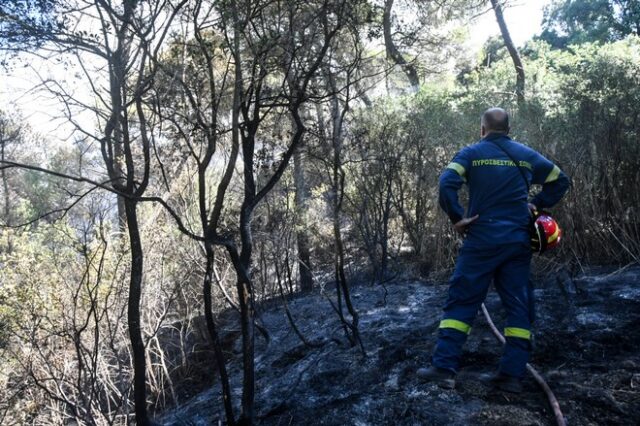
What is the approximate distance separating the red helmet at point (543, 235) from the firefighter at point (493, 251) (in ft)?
0.13

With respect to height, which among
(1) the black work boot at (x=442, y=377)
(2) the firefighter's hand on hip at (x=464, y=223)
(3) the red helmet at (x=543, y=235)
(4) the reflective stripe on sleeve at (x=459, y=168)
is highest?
(4) the reflective stripe on sleeve at (x=459, y=168)

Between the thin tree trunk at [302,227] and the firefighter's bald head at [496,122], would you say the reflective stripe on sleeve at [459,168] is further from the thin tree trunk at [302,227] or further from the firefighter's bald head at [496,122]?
the thin tree trunk at [302,227]

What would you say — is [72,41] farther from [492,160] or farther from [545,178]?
[545,178]

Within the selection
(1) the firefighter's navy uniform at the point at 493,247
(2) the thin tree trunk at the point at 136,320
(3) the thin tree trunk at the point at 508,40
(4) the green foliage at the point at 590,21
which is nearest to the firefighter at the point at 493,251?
(1) the firefighter's navy uniform at the point at 493,247

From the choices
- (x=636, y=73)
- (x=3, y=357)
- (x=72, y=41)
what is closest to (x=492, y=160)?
(x=72, y=41)

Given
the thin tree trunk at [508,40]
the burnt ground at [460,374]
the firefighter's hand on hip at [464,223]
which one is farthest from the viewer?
the thin tree trunk at [508,40]

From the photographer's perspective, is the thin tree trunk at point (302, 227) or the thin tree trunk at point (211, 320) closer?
the thin tree trunk at point (211, 320)

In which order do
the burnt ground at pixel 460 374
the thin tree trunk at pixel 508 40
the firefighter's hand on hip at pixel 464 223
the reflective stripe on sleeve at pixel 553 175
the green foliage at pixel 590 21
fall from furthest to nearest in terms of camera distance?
the green foliage at pixel 590 21, the thin tree trunk at pixel 508 40, the reflective stripe on sleeve at pixel 553 175, the firefighter's hand on hip at pixel 464 223, the burnt ground at pixel 460 374

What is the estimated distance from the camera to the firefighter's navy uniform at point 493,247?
307 centimetres

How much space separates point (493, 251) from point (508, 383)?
2.68 ft

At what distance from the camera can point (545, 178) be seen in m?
3.34

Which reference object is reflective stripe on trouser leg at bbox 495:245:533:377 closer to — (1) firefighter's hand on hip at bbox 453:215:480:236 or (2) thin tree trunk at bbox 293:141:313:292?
(1) firefighter's hand on hip at bbox 453:215:480:236

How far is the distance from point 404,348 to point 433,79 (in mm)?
10840

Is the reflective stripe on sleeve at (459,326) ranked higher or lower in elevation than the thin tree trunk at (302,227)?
lower
